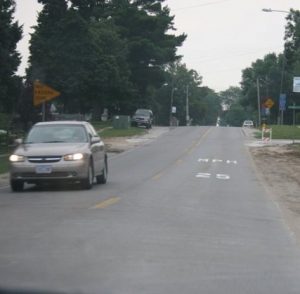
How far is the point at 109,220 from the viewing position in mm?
12633

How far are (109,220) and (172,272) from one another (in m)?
4.23

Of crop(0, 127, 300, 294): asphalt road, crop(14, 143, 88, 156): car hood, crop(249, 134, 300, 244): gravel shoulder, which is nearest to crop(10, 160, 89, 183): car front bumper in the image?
crop(14, 143, 88, 156): car hood

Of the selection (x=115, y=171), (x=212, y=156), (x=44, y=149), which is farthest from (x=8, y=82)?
(x=44, y=149)

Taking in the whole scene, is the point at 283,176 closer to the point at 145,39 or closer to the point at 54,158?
the point at 54,158

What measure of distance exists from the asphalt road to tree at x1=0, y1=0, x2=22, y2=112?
1963cm

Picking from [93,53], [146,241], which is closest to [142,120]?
[93,53]

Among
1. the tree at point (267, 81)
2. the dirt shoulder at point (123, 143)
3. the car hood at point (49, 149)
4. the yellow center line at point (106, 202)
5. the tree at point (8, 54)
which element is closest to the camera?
the yellow center line at point (106, 202)

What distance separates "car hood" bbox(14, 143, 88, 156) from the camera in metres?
17.9

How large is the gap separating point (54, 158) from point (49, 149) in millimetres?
286

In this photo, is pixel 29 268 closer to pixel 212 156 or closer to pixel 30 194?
pixel 30 194

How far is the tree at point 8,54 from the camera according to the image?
37875mm

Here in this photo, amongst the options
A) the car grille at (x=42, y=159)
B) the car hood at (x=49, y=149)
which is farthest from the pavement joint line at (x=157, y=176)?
the car grille at (x=42, y=159)

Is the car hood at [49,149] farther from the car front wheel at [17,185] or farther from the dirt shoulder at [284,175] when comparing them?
the dirt shoulder at [284,175]

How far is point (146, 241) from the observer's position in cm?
1058
